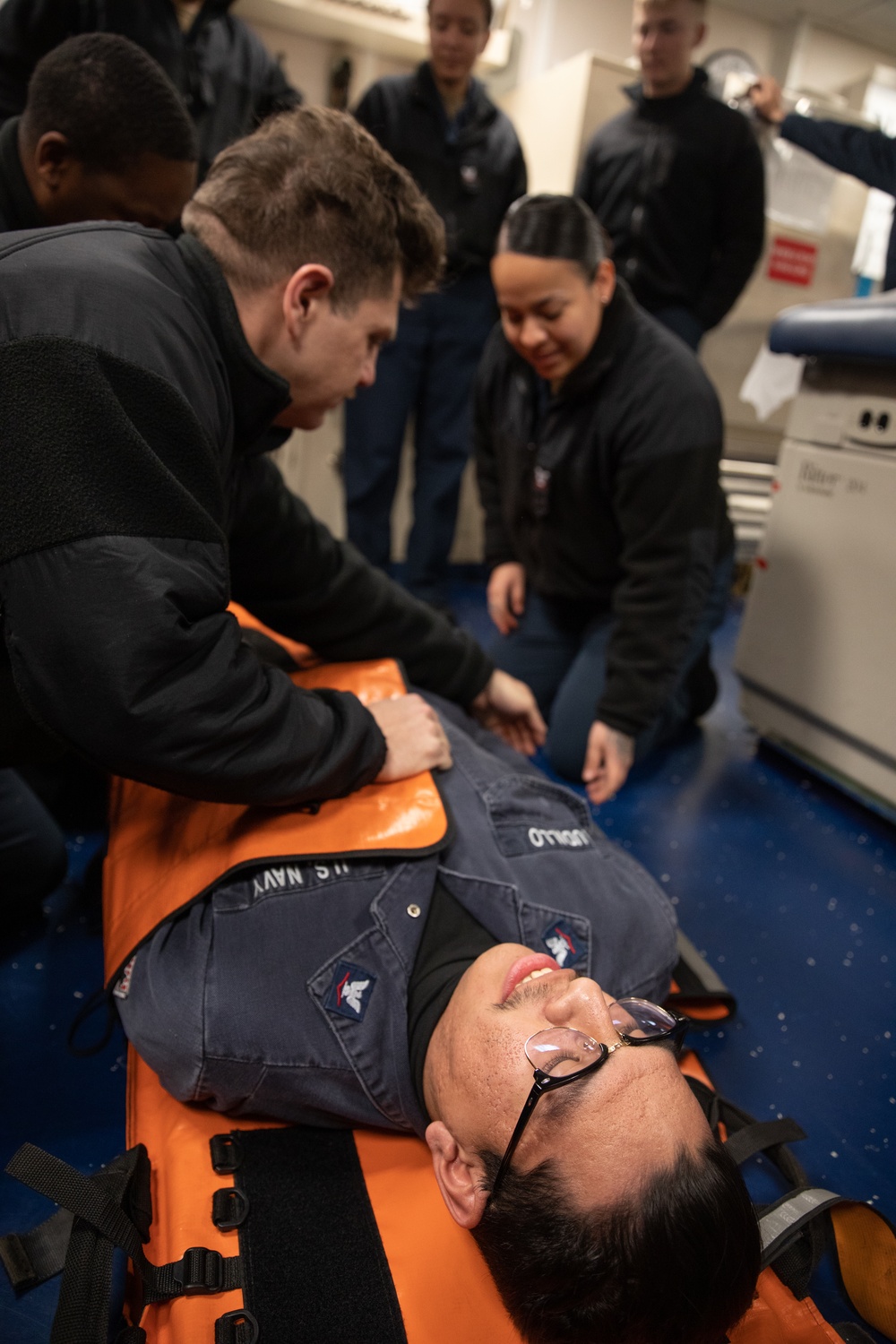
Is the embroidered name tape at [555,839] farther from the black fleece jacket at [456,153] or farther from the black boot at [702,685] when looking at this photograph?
the black fleece jacket at [456,153]

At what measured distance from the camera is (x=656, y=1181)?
0.75 m

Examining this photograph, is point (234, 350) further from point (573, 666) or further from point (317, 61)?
point (317, 61)

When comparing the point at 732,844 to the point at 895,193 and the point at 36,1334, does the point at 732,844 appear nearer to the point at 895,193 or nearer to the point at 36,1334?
the point at 36,1334

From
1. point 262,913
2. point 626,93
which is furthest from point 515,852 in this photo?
point 626,93

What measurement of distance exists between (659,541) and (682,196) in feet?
5.23

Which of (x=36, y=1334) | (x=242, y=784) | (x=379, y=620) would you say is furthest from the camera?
(x=379, y=620)

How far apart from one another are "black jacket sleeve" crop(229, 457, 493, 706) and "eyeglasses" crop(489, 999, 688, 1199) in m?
0.87

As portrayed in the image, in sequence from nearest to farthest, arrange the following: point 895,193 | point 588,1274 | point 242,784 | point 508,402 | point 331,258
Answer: point 588,1274
point 242,784
point 331,258
point 508,402
point 895,193

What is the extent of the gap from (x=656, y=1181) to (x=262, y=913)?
1.83 feet

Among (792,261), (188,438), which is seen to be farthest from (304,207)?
(792,261)

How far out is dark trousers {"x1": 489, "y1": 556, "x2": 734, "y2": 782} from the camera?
2174 mm

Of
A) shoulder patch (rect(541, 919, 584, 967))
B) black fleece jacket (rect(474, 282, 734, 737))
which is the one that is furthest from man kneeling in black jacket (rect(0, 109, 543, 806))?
black fleece jacket (rect(474, 282, 734, 737))

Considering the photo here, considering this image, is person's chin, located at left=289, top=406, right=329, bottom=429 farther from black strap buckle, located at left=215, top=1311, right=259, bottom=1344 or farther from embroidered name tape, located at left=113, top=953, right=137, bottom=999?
black strap buckle, located at left=215, top=1311, right=259, bottom=1344

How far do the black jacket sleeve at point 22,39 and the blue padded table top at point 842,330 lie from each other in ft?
6.68
